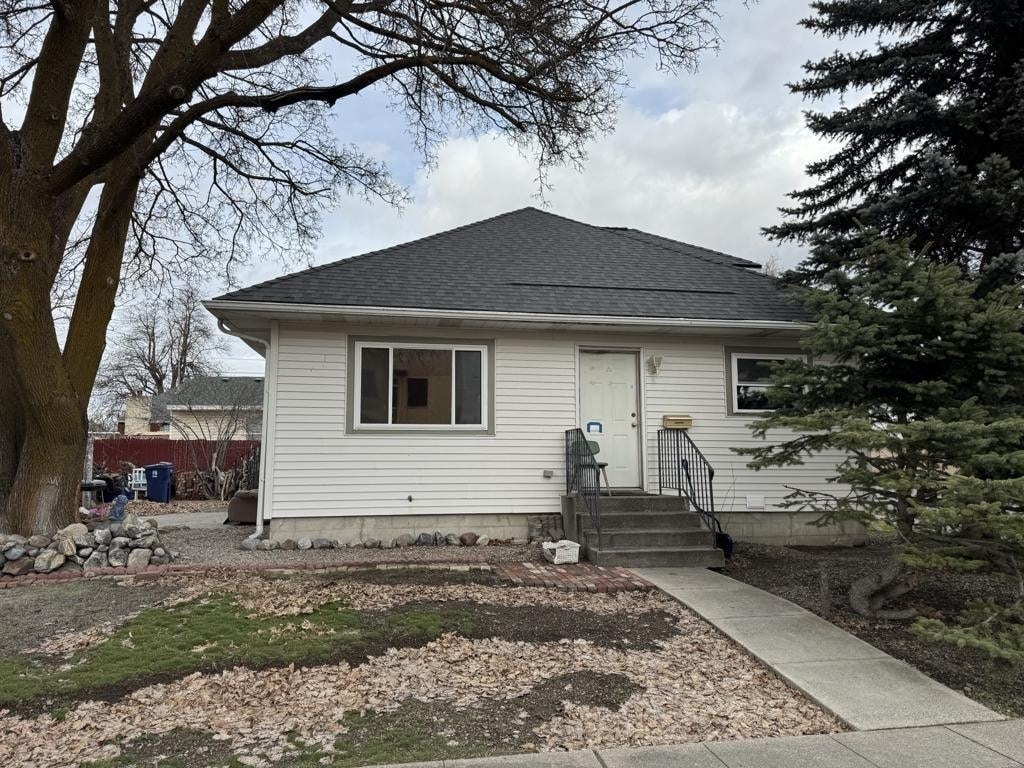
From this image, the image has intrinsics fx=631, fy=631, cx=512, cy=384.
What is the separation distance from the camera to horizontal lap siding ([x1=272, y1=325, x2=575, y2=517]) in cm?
815

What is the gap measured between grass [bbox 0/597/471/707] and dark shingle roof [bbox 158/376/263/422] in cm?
1779

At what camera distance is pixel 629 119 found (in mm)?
8578

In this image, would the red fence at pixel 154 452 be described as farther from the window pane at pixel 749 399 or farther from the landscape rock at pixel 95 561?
the window pane at pixel 749 399

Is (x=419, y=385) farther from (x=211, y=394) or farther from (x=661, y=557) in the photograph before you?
(x=211, y=394)

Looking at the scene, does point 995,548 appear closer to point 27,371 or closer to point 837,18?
point 837,18

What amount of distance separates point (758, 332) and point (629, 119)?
3445 mm

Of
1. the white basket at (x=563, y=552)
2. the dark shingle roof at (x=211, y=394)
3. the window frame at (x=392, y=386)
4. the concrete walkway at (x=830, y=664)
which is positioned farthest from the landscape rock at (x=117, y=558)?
the dark shingle roof at (x=211, y=394)

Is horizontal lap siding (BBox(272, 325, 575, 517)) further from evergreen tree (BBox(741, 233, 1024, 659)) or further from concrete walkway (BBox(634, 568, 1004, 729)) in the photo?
evergreen tree (BBox(741, 233, 1024, 659))

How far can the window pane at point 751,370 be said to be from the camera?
9141mm

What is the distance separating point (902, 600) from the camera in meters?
5.78

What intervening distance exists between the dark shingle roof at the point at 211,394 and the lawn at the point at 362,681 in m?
17.8

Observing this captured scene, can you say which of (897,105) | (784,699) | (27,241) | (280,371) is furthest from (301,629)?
(897,105)

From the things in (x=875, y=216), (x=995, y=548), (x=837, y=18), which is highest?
(x=837, y=18)

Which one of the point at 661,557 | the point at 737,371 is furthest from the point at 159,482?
the point at 737,371
